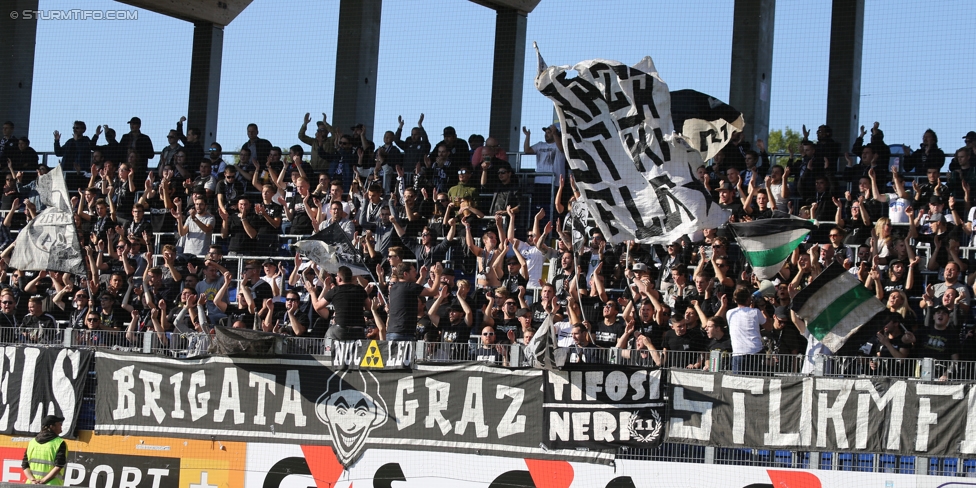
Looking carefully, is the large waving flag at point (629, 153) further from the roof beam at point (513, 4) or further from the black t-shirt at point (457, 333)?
the roof beam at point (513, 4)

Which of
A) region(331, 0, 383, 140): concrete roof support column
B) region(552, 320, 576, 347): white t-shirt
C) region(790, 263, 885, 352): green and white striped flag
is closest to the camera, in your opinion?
region(790, 263, 885, 352): green and white striped flag

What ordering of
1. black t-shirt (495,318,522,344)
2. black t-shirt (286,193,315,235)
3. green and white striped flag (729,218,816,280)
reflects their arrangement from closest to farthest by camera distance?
green and white striped flag (729,218,816,280) → black t-shirt (495,318,522,344) → black t-shirt (286,193,315,235)

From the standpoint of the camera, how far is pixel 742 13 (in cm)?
1927

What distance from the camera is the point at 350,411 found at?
39.8 feet

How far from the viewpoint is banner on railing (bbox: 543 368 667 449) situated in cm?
1109

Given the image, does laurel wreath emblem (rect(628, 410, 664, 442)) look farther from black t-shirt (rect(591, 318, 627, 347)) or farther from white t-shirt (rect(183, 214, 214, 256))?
white t-shirt (rect(183, 214, 214, 256))

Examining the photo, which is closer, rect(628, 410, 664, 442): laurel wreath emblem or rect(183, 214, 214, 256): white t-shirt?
rect(628, 410, 664, 442): laurel wreath emblem

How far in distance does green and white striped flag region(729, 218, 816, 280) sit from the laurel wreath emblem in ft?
5.97

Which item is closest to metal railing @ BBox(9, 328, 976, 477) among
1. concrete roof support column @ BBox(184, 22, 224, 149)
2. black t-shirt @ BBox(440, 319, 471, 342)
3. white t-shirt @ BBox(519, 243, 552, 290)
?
black t-shirt @ BBox(440, 319, 471, 342)

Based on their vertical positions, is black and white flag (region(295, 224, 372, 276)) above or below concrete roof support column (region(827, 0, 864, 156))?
below

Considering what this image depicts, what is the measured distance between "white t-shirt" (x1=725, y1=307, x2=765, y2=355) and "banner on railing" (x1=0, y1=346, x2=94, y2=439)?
22.1 feet

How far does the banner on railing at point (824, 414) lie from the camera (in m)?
10.2

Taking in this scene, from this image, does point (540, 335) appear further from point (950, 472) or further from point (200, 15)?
point (200, 15)

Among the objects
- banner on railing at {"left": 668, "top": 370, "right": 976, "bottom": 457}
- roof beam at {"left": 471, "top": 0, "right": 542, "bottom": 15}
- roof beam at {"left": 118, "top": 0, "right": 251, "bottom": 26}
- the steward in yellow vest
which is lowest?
the steward in yellow vest
